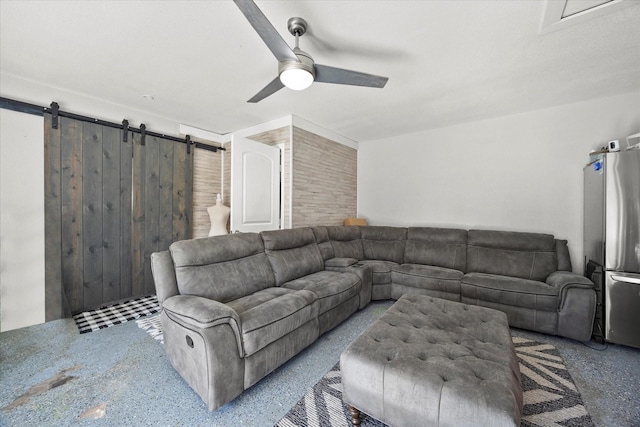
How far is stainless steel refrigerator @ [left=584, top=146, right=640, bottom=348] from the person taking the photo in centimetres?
211

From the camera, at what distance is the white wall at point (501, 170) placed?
9.72 feet

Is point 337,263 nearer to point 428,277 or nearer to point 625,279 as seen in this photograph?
point 428,277

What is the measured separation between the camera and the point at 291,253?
283 centimetres

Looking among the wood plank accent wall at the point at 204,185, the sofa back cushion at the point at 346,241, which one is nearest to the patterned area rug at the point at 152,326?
the wood plank accent wall at the point at 204,185

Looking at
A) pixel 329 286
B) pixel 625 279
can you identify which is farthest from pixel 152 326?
pixel 625 279

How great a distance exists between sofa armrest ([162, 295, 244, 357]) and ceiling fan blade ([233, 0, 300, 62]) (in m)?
1.57

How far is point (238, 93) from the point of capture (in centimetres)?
281

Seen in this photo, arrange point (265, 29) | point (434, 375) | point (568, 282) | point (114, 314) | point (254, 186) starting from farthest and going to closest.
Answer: point (254, 186) < point (114, 314) < point (568, 282) < point (265, 29) < point (434, 375)

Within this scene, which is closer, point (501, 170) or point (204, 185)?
point (501, 170)

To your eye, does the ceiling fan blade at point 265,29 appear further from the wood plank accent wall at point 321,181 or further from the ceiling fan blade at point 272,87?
the wood plank accent wall at point 321,181

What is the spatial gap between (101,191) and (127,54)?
1708 millimetres

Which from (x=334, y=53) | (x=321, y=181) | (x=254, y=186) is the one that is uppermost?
(x=334, y=53)

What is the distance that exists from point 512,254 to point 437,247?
824 mm

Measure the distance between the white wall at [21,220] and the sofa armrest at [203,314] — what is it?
213cm
